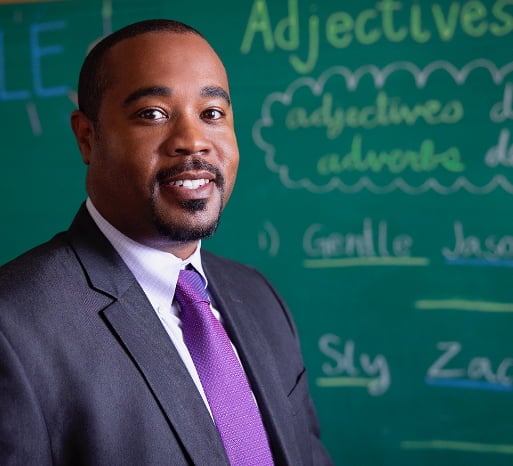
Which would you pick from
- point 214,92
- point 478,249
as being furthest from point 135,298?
point 478,249

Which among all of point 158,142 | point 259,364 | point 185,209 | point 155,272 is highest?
point 158,142

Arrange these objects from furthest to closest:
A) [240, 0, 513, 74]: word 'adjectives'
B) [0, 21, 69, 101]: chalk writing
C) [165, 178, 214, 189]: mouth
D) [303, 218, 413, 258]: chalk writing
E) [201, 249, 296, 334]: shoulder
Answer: [0, 21, 69, 101]: chalk writing < [303, 218, 413, 258]: chalk writing < [240, 0, 513, 74]: word 'adjectives' < [201, 249, 296, 334]: shoulder < [165, 178, 214, 189]: mouth

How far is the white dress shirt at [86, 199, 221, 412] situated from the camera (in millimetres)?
1141

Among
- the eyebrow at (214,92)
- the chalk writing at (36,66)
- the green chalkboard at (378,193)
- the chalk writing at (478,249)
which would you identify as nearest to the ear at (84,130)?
the eyebrow at (214,92)

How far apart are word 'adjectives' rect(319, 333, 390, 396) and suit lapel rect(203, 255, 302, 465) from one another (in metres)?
0.77

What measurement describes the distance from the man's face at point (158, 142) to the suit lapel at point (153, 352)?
0.08 meters

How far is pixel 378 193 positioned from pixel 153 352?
1.18 meters

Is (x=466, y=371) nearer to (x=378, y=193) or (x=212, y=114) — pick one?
(x=378, y=193)

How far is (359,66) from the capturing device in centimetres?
202

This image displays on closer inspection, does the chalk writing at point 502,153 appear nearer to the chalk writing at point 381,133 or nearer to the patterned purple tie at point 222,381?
the chalk writing at point 381,133

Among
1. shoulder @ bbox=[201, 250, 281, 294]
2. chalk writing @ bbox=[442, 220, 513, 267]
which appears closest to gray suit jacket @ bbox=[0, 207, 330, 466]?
shoulder @ bbox=[201, 250, 281, 294]

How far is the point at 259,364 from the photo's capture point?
128 centimetres

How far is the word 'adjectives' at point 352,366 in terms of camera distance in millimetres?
2066

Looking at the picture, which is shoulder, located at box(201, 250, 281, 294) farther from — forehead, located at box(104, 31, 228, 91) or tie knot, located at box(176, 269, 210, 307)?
forehead, located at box(104, 31, 228, 91)
